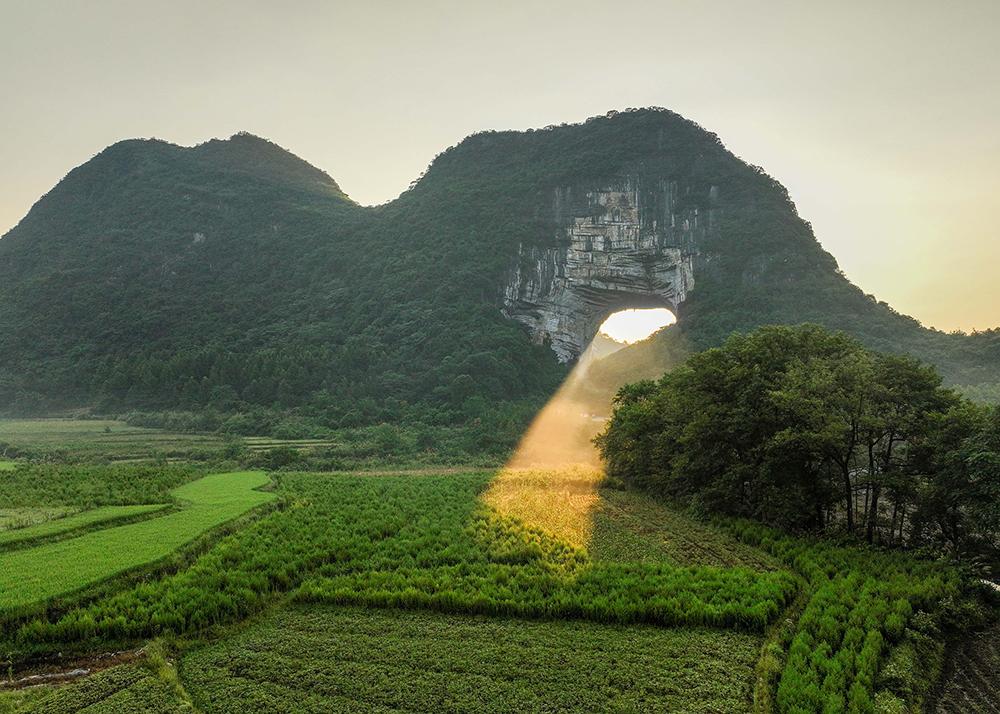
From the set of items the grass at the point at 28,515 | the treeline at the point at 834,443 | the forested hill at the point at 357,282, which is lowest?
the grass at the point at 28,515

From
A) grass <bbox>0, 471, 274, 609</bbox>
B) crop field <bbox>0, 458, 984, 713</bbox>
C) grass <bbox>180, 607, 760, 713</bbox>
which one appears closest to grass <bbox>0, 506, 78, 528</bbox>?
crop field <bbox>0, 458, 984, 713</bbox>

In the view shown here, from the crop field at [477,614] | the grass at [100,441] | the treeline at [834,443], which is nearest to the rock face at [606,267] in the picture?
the grass at [100,441]

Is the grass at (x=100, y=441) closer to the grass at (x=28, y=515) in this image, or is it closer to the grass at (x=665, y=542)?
the grass at (x=28, y=515)

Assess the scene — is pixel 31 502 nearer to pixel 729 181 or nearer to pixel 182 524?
pixel 182 524

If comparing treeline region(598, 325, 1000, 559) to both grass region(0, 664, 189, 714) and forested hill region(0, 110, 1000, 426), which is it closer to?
grass region(0, 664, 189, 714)

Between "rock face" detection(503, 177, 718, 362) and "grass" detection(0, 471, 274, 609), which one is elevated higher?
"rock face" detection(503, 177, 718, 362)

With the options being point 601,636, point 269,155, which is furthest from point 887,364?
point 269,155
